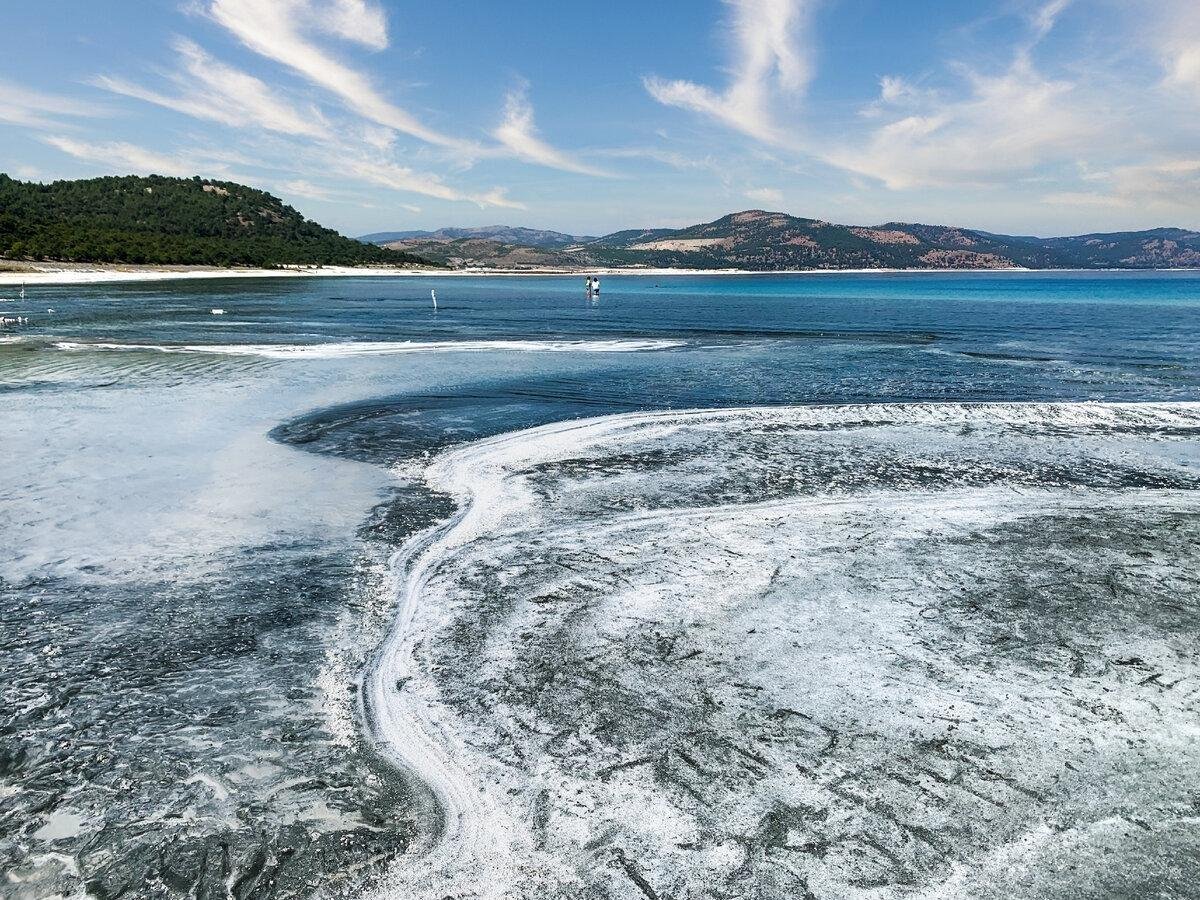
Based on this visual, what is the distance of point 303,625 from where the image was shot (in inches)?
271

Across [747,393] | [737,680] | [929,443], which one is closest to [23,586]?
[737,680]

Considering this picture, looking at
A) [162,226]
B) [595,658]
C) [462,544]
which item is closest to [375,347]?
[462,544]

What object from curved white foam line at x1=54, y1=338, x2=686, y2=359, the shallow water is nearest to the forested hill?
curved white foam line at x1=54, y1=338, x2=686, y2=359

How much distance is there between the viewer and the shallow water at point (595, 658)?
4203 millimetres

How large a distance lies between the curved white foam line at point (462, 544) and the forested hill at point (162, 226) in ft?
344

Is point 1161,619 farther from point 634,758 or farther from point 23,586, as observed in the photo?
point 23,586

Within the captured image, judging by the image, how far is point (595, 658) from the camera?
6250 millimetres

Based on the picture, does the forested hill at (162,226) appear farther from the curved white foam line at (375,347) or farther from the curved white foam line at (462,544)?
the curved white foam line at (462,544)

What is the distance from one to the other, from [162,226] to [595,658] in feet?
560

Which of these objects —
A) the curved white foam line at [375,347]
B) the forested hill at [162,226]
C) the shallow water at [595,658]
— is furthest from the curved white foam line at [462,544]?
the forested hill at [162,226]

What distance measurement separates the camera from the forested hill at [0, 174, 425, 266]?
9831cm

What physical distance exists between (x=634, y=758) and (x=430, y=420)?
40.2ft

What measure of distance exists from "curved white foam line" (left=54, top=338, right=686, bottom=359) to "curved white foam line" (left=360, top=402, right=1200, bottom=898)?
14169mm

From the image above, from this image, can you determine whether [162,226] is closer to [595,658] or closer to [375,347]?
[375,347]
